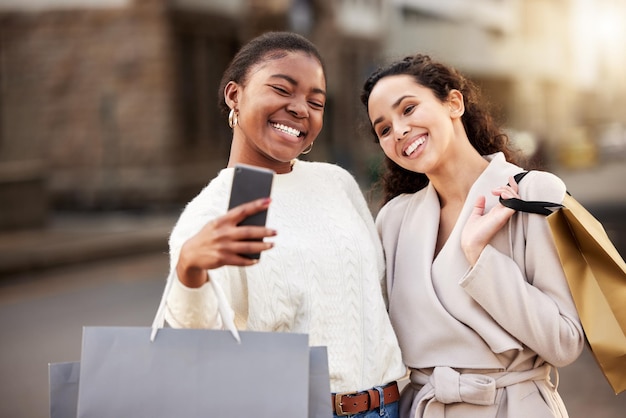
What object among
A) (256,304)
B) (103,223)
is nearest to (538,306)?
(256,304)

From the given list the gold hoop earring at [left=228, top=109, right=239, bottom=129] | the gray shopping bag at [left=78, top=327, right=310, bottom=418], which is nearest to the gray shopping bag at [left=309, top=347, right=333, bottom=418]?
the gray shopping bag at [left=78, top=327, right=310, bottom=418]

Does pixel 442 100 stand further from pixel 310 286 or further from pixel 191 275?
pixel 191 275


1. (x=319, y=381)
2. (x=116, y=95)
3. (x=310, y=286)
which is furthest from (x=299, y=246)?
(x=116, y=95)

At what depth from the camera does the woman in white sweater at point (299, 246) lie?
2.17 metres

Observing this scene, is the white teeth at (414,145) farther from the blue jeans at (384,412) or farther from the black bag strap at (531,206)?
the blue jeans at (384,412)

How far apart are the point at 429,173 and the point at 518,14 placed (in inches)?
1891

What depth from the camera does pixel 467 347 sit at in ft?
7.80

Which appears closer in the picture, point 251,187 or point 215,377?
point 251,187

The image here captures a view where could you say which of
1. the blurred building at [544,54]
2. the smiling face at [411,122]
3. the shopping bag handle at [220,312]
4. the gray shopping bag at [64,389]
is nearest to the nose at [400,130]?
the smiling face at [411,122]

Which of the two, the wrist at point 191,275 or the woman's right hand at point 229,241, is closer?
the woman's right hand at point 229,241

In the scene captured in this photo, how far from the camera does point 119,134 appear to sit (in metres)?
18.8

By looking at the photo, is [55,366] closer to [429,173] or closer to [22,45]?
[429,173]

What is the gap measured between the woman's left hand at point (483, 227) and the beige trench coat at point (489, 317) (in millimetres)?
40

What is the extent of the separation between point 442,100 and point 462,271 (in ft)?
1.65
